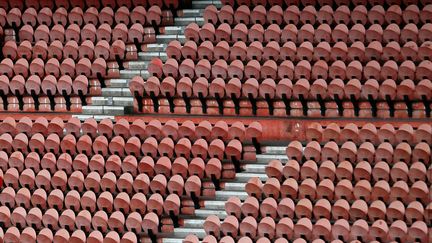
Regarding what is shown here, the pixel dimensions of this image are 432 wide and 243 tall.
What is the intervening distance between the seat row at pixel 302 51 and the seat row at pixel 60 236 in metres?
2.22

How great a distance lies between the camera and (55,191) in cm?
1280

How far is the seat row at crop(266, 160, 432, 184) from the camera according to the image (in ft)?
38.8

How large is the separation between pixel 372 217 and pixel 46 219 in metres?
3.06

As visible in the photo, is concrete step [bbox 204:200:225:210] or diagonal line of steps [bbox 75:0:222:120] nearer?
concrete step [bbox 204:200:225:210]

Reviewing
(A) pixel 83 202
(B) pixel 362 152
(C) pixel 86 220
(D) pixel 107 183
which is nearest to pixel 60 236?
(C) pixel 86 220

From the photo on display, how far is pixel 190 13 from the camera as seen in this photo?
14.3 meters

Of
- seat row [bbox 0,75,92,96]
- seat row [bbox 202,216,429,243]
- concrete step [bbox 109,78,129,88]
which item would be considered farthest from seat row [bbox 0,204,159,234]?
concrete step [bbox 109,78,129,88]

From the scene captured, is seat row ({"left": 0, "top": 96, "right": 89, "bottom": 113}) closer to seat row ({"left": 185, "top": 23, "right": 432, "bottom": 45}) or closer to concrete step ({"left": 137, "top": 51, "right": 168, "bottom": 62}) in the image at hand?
concrete step ({"left": 137, "top": 51, "right": 168, "bottom": 62})

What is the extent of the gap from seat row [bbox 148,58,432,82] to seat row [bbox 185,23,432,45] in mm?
280

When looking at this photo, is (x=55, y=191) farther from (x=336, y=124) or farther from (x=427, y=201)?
(x=427, y=201)

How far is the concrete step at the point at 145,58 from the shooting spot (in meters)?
13.9

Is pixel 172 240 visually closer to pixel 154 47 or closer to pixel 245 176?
pixel 245 176

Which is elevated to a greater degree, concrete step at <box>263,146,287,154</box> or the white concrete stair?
the white concrete stair

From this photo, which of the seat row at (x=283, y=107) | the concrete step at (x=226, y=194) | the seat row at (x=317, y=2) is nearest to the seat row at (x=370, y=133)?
the seat row at (x=283, y=107)
